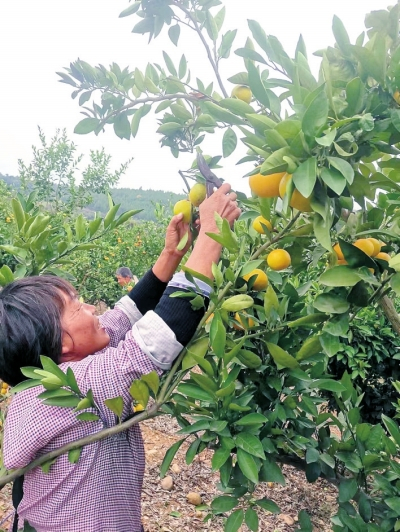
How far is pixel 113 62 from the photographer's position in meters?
1.21

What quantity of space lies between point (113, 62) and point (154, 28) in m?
0.17

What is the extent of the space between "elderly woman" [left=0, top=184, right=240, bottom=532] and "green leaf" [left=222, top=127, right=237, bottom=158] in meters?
0.14

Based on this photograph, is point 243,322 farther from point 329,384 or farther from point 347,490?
point 347,490

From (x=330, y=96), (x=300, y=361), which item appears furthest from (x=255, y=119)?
(x=300, y=361)

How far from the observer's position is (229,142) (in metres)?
1.02

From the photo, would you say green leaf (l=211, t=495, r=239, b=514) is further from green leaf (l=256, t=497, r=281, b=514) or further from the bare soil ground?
the bare soil ground

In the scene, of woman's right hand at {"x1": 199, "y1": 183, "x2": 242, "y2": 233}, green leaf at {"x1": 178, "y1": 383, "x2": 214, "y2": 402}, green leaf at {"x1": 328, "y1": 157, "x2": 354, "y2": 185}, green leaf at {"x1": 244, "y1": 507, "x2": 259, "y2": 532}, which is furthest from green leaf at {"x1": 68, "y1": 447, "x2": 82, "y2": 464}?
green leaf at {"x1": 328, "y1": 157, "x2": 354, "y2": 185}

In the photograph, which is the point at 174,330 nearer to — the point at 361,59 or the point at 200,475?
the point at 361,59

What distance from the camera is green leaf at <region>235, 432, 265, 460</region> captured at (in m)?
0.77

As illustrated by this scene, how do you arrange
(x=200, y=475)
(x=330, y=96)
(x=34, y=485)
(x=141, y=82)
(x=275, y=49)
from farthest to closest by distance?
(x=200, y=475) < (x=141, y=82) < (x=34, y=485) < (x=275, y=49) < (x=330, y=96)

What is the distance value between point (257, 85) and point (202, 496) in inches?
96.4

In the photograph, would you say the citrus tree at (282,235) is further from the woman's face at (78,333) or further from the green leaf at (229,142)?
the woman's face at (78,333)

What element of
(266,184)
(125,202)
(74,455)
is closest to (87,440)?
(74,455)

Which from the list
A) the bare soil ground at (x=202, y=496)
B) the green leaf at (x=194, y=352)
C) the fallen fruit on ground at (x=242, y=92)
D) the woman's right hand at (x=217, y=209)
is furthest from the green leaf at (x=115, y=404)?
the bare soil ground at (x=202, y=496)
